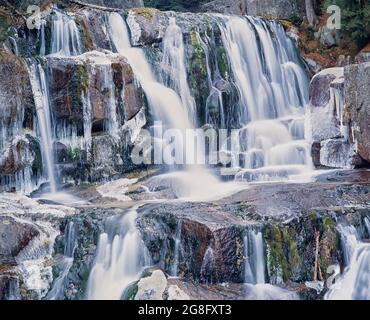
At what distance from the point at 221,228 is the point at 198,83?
802 centimetres

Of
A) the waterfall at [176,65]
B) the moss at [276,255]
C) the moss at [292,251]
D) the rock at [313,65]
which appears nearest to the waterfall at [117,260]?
the moss at [276,255]

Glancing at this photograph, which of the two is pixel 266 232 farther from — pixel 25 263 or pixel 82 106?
pixel 82 106

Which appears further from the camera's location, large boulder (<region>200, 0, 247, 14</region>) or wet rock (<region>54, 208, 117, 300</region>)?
large boulder (<region>200, 0, 247, 14</region>)

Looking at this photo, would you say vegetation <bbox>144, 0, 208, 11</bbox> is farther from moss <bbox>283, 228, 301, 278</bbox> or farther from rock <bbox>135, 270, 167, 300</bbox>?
rock <bbox>135, 270, 167, 300</bbox>

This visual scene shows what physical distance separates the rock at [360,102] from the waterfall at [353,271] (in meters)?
4.06

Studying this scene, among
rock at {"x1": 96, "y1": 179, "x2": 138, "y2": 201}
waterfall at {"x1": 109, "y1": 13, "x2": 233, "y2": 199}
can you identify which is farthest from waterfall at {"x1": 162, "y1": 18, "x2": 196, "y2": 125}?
rock at {"x1": 96, "y1": 179, "x2": 138, "y2": 201}

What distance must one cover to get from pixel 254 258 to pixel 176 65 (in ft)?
28.9

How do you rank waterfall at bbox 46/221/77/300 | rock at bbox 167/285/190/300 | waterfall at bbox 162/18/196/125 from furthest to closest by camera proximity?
waterfall at bbox 162/18/196/125
waterfall at bbox 46/221/77/300
rock at bbox 167/285/190/300

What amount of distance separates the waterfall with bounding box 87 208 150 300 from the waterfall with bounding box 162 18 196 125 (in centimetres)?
652

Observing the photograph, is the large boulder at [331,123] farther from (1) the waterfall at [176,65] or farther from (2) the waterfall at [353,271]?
(2) the waterfall at [353,271]

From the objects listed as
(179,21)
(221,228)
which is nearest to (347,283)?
(221,228)

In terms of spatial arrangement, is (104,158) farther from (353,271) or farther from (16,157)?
(353,271)

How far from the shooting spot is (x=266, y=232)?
1013 centimetres

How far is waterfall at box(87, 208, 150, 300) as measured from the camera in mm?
9875
